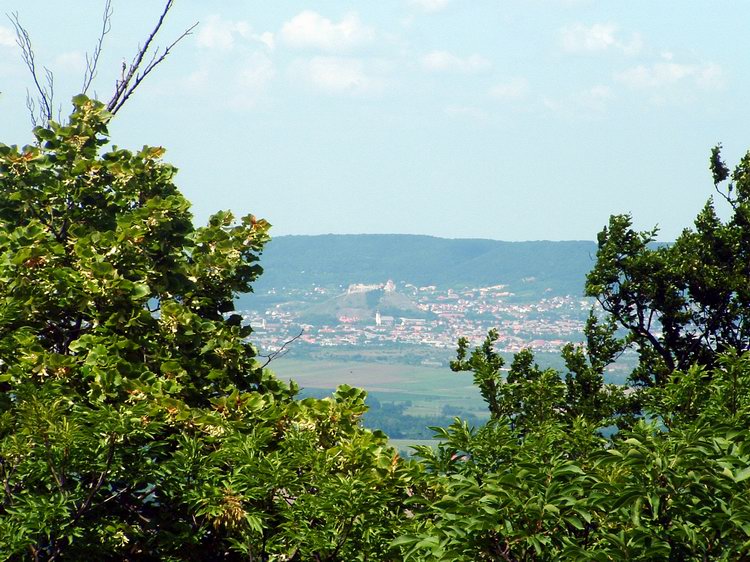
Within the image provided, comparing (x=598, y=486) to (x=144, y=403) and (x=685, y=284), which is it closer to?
(x=144, y=403)

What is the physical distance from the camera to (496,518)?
5363mm

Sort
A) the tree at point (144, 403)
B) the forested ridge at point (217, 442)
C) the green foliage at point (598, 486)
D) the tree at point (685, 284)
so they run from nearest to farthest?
1. the green foliage at point (598, 486)
2. the forested ridge at point (217, 442)
3. the tree at point (144, 403)
4. the tree at point (685, 284)

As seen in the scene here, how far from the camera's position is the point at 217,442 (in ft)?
26.3

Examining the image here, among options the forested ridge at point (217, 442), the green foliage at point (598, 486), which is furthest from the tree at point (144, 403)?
the green foliage at point (598, 486)

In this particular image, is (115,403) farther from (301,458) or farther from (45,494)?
(301,458)

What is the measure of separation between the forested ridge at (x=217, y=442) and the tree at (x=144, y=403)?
2 centimetres

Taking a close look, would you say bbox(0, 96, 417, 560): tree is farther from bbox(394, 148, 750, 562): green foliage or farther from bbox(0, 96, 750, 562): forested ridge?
bbox(394, 148, 750, 562): green foliage

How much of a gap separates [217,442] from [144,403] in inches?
32.1

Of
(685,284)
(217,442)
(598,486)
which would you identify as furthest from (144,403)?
(685,284)

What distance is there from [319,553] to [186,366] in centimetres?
289

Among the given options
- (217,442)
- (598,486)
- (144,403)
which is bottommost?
(217,442)

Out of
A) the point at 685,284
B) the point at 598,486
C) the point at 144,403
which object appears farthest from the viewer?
the point at 685,284

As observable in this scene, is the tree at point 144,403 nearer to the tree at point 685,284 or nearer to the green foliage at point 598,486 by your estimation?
the green foliage at point 598,486

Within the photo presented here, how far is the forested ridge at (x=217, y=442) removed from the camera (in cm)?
535
